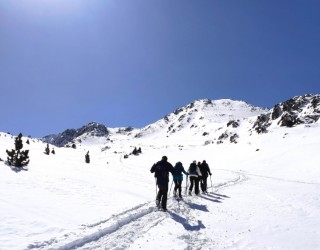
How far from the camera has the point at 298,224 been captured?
11.8 meters

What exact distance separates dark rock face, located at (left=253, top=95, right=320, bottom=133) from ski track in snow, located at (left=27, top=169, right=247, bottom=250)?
6380cm

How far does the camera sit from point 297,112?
3068 inches

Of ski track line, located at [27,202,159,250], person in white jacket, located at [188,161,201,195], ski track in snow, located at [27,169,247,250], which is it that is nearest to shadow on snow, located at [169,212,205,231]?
ski track in snow, located at [27,169,247,250]

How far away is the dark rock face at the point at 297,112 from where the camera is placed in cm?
7167

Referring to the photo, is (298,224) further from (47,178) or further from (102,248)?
(47,178)

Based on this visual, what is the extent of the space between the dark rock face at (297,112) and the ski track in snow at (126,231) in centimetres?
6380

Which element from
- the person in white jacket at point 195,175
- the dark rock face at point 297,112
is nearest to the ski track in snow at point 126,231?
the person in white jacket at point 195,175

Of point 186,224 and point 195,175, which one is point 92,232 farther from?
point 195,175

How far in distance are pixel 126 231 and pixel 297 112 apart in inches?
2964

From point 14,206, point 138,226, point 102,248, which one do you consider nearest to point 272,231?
point 138,226

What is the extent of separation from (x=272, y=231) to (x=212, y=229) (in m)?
1.94

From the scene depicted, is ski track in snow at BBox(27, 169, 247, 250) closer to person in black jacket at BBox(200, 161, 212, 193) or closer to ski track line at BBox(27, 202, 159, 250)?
ski track line at BBox(27, 202, 159, 250)

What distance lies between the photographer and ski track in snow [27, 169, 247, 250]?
9195 millimetres

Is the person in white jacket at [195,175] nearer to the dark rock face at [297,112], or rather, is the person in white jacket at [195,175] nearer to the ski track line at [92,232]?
the ski track line at [92,232]
